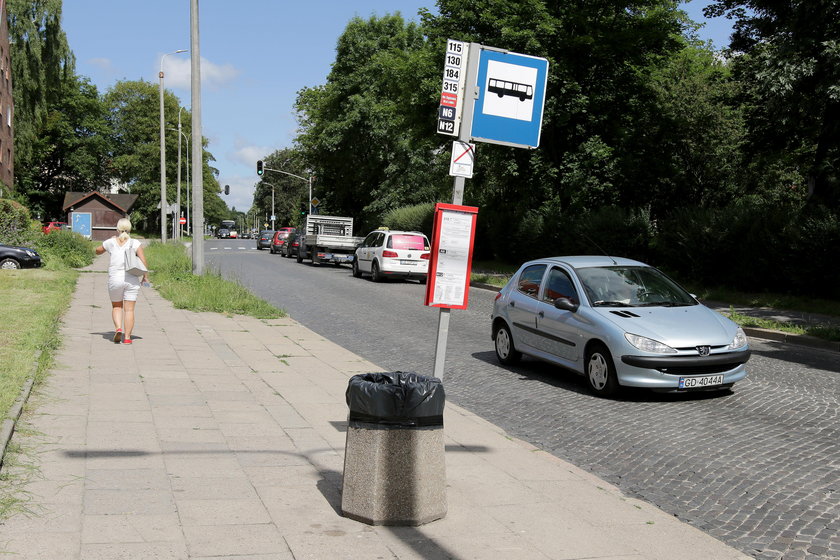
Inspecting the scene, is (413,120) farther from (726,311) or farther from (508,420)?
(508,420)

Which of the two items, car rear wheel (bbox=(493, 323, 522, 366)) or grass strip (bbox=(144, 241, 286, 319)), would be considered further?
grass strip (bbox=(144, 241, 286, 319))

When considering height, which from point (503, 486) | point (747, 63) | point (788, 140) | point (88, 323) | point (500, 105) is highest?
point (747, 63)

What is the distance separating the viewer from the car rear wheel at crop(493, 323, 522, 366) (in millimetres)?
10891

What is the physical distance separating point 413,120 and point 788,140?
14650mm

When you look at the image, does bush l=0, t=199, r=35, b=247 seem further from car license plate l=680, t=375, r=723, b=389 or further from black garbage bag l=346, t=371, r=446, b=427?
black garbage bag l=346, t=371, r=446, b=427

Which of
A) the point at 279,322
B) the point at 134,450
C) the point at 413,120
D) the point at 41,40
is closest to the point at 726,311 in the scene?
the point at 279,322

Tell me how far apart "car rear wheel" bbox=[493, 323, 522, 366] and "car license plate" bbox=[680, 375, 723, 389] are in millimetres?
2687

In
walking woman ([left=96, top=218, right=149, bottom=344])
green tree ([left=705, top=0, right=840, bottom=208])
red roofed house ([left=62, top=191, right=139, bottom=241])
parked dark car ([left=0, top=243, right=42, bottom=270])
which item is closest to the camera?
walking woman ([left=96, top=218, right=149, bottom=344])

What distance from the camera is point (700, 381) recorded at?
28.2ft

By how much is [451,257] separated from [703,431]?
3.09 meters

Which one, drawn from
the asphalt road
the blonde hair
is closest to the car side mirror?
the asphalt road

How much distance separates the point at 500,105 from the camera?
5.94m

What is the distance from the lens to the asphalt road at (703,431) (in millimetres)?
5074

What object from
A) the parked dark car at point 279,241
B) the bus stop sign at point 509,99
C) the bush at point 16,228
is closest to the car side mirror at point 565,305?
the bus stop sign at point 509,99
